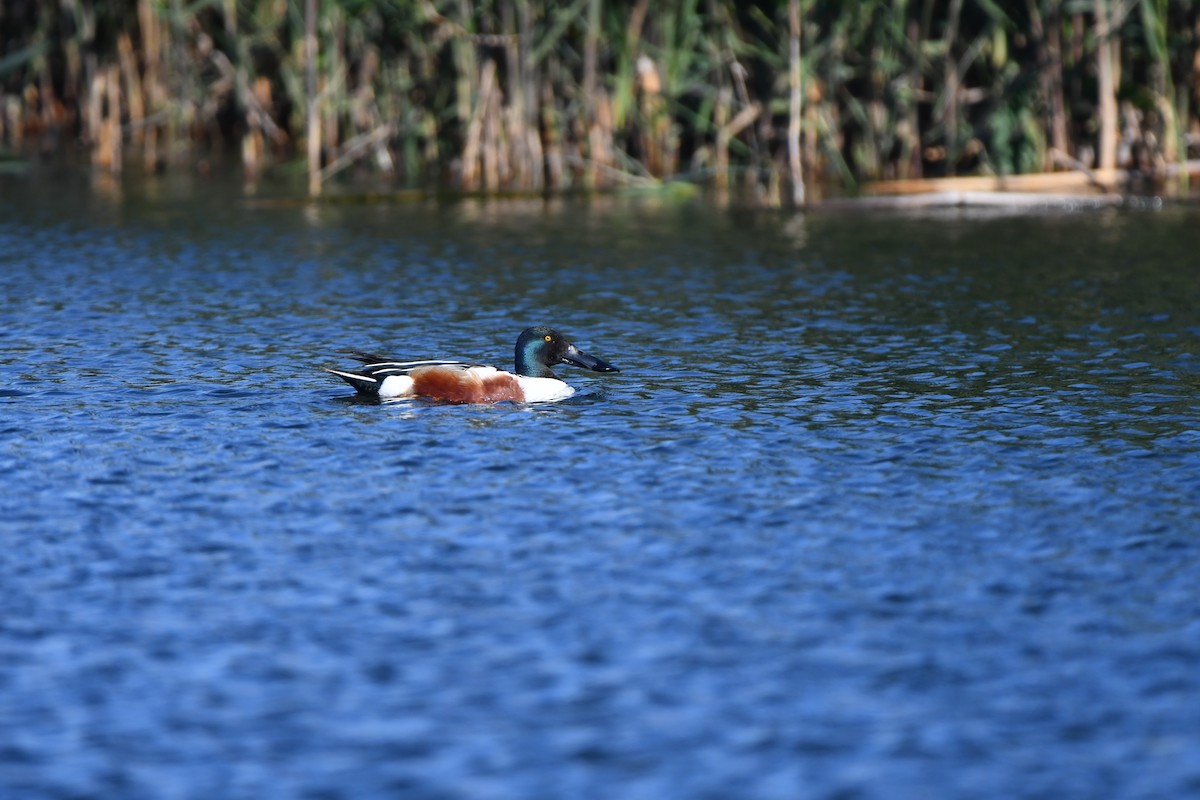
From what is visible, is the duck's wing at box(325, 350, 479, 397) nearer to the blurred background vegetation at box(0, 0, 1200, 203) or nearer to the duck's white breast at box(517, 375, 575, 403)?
the duck's white breast at box(517, 375, 575, 403)

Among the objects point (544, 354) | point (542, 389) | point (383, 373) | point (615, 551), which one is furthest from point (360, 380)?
point (615, 551)

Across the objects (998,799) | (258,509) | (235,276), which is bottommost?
(998,799)

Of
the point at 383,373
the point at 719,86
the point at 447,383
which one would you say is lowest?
the point at 447,383

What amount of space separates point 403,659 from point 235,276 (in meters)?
13.9

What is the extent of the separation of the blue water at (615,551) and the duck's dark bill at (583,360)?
23 centimetres

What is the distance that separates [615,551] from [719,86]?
66.1 feet

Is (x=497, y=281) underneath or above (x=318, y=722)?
above

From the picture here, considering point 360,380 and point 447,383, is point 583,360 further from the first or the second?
point 360,380

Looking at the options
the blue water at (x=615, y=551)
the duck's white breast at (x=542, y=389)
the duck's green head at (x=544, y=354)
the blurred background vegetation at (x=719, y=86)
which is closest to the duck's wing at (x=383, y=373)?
the blue water at (x=615, y=551)

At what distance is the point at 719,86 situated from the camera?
29.7m

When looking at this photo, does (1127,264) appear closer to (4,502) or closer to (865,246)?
(865,246)

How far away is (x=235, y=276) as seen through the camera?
2198 cm

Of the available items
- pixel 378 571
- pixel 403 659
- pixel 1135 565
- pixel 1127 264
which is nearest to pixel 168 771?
pixel 403 659

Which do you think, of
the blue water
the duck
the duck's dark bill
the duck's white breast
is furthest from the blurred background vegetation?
the duck
